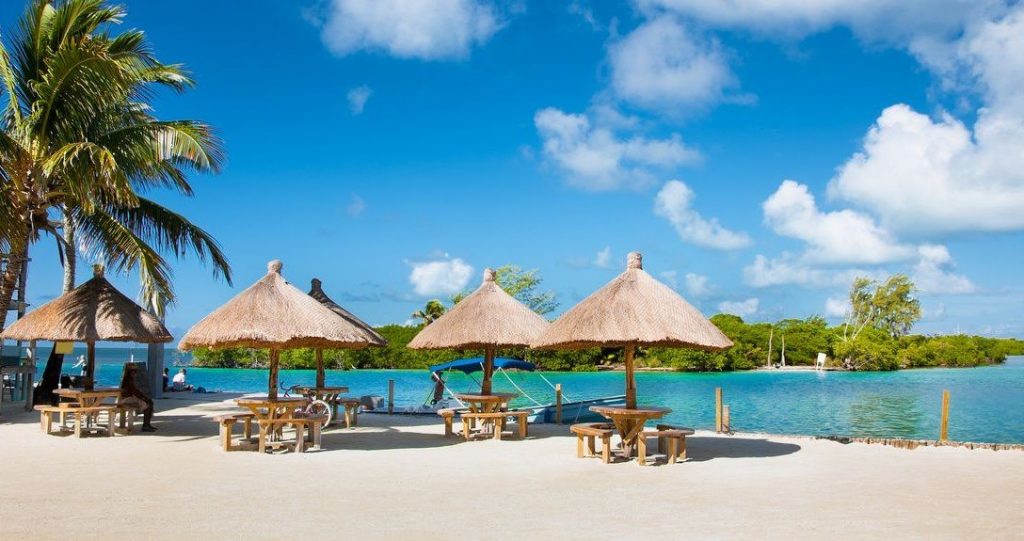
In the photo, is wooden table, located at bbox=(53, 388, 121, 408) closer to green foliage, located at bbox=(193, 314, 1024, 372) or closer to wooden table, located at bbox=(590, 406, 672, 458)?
wooden table, located at bbox=(590, 406, 672, 458)

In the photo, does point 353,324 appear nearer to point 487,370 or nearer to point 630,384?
point 487,370

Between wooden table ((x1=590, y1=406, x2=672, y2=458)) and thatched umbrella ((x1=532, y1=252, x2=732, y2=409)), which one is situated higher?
thatched umbrella ((x1=532, y1=252, x2=732, y2=409))

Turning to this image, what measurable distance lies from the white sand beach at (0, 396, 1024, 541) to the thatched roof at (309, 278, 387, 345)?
152 centimetres

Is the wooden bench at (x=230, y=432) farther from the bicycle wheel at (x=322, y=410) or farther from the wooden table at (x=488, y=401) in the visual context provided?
the wooden table at (x=488, y=401)

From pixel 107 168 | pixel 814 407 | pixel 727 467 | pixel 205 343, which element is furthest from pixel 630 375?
pixel 814 407

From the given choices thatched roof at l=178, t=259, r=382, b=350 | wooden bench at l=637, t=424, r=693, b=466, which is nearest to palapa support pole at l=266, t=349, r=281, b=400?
thatched roof at l=178, t=259, r=382, b=350

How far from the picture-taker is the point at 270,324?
10.7m

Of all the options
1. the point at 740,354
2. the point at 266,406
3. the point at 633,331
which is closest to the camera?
the point at 633,331

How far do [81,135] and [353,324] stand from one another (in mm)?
5498

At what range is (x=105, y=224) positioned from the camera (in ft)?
49.3

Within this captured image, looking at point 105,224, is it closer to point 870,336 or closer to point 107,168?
point 107,168

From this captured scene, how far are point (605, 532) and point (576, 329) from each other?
14.8 feet

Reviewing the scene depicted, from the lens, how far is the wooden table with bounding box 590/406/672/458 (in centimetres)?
1002

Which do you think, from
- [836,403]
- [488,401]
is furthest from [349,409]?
[836,403]
